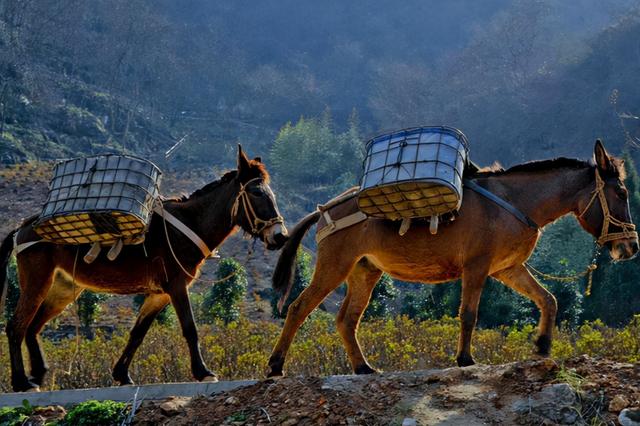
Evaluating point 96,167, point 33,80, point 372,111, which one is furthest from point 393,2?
point 96,167

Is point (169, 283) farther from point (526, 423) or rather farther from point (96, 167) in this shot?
point (526, 423)

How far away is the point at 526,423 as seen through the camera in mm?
6312

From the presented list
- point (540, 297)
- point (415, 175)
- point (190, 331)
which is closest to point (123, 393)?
point (190, 331)

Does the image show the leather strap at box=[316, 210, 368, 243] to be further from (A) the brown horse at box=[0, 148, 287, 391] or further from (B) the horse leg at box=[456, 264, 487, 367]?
(B) the horse leg at box=[456, 264, 487, 367]

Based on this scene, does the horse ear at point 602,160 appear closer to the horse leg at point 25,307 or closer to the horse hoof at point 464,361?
the horse hoof at point 464,361

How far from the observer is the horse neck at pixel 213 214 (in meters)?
9.77

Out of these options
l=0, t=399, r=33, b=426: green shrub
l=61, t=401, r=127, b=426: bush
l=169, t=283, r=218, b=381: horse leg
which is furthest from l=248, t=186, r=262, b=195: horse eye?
l=0, t=399, r=33, b=426: green shrub

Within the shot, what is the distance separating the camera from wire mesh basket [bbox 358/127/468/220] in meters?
7.98

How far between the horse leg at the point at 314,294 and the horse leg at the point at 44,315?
2.93 metres

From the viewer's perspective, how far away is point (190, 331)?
29.8 feet

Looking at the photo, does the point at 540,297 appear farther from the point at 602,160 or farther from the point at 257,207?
the point at 257,207

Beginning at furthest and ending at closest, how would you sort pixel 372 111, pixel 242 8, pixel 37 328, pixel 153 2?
1. pixel 242 8
2. pixel 153 2
3. pixel 372 111
4. pixel 37 328

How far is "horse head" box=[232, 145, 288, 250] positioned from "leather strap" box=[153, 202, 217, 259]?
475 millimetres

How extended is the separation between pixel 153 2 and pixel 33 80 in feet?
146
